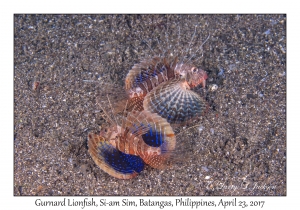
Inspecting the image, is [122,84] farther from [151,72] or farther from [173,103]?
[173,103]

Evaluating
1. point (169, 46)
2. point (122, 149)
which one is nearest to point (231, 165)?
point (122, 149)

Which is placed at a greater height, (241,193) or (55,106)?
(55,106)

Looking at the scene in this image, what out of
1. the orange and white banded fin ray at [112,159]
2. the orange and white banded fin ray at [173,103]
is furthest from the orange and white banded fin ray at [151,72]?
the orange and white banded fin ray at [112,159]

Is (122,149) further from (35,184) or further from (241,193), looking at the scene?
(241,193)

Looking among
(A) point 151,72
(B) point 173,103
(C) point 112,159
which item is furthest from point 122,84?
(C) point 112,159

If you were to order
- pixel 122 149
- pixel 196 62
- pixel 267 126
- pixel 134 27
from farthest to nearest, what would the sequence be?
pixel 134 27
pixel 196 62
pixel 267 126
pixel 122 149

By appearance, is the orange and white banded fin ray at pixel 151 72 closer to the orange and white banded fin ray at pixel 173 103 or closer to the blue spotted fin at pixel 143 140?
the orange and white banded fin ray at pixel 173 103

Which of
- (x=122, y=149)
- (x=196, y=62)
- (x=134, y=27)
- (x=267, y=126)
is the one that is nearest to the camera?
(x=122, y=149)

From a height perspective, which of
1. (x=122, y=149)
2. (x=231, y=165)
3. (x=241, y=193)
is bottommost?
(x=241, y=193)
